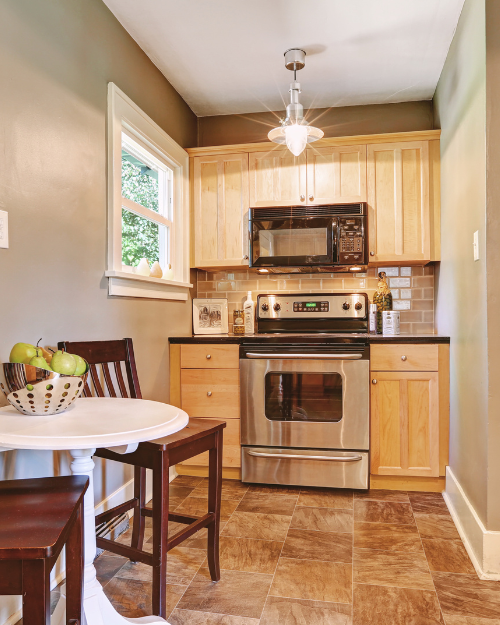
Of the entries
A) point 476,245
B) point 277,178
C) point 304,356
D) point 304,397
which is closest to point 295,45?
point 277,178

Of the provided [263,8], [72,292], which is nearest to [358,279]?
[263,8]

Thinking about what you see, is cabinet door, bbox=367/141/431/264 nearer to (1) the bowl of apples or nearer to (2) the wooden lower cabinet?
(2) the wooden lower cabinet

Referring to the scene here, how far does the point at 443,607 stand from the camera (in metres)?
1.67

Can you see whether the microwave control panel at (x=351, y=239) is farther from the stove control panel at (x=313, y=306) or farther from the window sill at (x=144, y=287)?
the window sill at (x=144, y=287)

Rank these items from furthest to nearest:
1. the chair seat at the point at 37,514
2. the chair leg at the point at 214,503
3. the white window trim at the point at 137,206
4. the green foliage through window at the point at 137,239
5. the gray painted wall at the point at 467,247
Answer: the green foliage through window at the point at 137,239 → the white window trim at the point at 137,206 → the gray painted wall at the point at 467,247 → the chair leg at the point at 214,503 → the chair seat at the point at 37,514

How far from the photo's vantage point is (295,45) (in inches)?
105

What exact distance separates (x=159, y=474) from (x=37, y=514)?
1.64 feet

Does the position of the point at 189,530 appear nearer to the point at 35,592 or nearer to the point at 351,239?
the point at 35,592

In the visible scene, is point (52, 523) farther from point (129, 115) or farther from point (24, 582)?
point (129, 115)

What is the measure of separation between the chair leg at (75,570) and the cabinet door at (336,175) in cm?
253

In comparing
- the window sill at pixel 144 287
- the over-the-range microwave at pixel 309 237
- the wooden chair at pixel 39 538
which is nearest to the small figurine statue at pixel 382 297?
the over-the-range microwave at pixel 309 237

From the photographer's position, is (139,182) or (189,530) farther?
(139,182)

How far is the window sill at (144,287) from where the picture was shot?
2299mm

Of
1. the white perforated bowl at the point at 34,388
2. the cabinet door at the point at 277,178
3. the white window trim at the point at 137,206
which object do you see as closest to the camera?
the white perforated bowl at the point at 34,388
